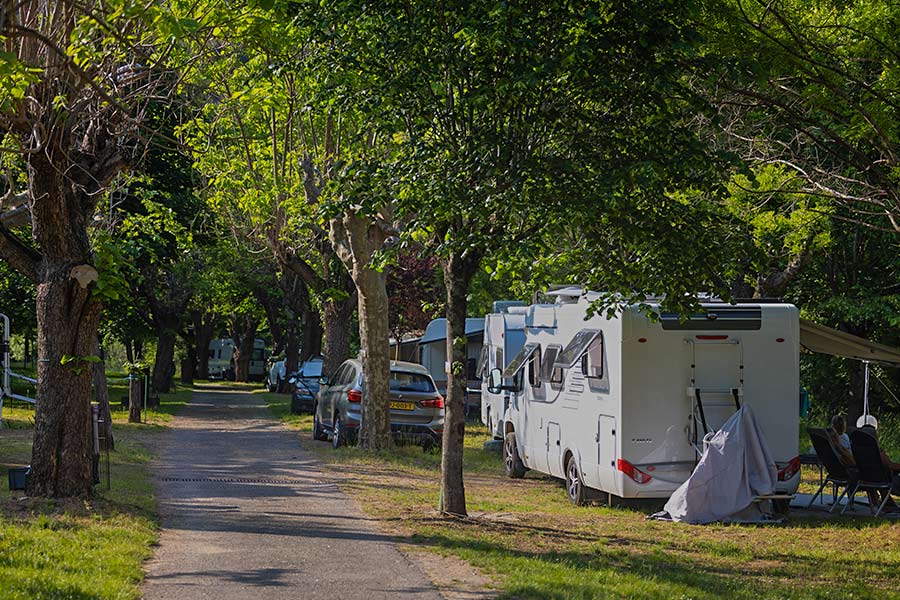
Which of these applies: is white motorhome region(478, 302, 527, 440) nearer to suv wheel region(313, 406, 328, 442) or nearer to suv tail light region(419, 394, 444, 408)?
suv tail light region(419, 394, 444, 408)

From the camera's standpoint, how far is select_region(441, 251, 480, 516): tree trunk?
40.2ft

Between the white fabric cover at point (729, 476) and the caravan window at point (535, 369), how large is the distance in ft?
13.0

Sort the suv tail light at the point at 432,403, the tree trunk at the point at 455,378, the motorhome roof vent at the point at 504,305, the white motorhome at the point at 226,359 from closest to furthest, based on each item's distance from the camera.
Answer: the tree trunk at the point at 455,378 → the suv tail light at the point at 432,403 → the motorhome roof vent at the point at 504,305 → the white motorhome at the point at 226,359

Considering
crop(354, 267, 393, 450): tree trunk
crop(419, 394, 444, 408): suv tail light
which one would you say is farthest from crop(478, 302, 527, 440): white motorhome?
crop(354, 267, 393, 450): tree trunk

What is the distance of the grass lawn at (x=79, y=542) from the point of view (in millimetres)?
8156

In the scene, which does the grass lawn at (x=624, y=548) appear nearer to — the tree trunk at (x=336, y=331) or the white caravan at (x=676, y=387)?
the white caravan at (x=676, y=387)

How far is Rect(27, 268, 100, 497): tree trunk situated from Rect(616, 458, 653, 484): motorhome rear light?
19.1 ft

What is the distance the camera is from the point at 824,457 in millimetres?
14617

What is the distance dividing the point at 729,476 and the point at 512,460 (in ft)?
18.2

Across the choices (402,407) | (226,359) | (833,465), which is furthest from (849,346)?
(226,359)

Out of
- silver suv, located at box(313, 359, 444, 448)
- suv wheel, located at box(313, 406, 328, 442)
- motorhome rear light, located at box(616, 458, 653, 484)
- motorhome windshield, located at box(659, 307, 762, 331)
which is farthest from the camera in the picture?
suv wheel, located at box(313, 406, 328, 442)

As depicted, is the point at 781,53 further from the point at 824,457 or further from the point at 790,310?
the point at 824,457

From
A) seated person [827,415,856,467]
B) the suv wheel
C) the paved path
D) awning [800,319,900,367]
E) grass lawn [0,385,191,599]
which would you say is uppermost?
awning [800,319,900,367]

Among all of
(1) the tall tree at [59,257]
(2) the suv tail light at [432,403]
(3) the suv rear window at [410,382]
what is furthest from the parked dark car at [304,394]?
(1) the tall tree at [59,257]
